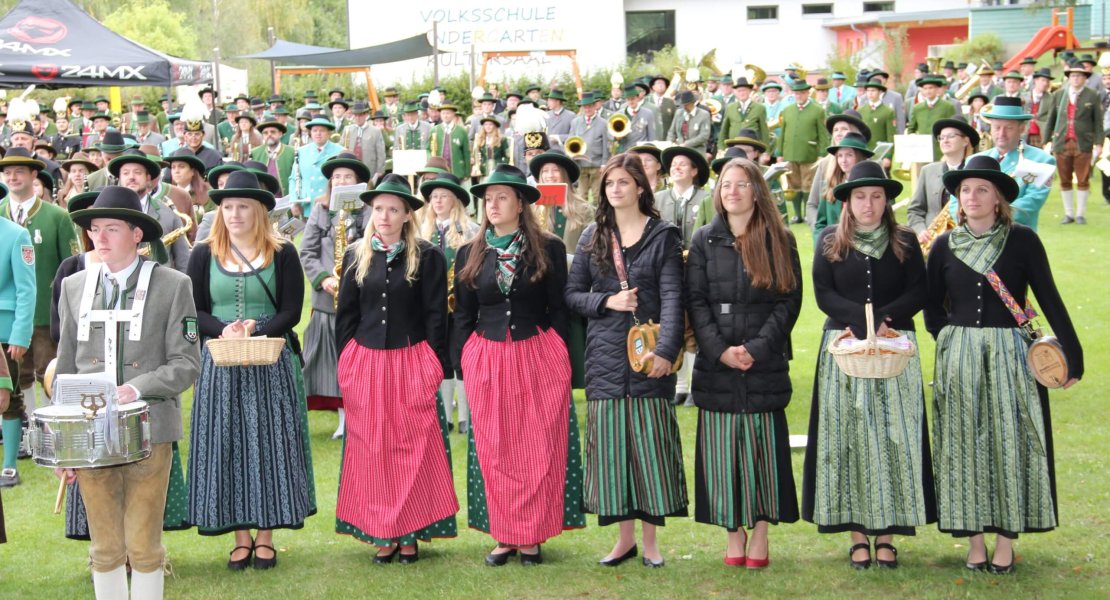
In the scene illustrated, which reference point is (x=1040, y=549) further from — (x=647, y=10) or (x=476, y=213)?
(x=647, y=10)

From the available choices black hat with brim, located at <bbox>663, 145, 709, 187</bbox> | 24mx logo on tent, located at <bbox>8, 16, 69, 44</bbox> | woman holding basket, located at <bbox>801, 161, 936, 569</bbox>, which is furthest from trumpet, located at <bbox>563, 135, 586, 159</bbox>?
24mx logo on tent, located at <bbox>8, 16, 69, 44</bbox>

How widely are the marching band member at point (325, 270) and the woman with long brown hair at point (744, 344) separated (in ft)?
9.17

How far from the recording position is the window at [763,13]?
51.1 m

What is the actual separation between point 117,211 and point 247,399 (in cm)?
147

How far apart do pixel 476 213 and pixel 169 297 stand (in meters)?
13.9

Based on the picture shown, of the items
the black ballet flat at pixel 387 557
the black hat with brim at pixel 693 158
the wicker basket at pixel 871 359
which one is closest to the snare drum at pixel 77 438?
the black ballet flat at pixel 387 557

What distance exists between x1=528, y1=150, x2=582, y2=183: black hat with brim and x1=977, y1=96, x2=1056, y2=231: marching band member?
2533 millimetres

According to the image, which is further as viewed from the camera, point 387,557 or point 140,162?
point 140,162

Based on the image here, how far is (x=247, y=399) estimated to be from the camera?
6.77 m

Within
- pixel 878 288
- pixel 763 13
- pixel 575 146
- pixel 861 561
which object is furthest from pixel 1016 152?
pixel 763 13

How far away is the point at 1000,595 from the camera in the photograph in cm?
610

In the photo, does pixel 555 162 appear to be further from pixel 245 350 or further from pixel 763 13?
pixel 763 13

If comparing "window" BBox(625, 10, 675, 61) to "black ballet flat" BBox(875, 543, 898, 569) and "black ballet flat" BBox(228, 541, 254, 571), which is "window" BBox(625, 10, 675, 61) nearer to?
"black ballet flat" BBox(228, 541, 254, 571)

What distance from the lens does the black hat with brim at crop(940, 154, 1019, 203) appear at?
632cm
